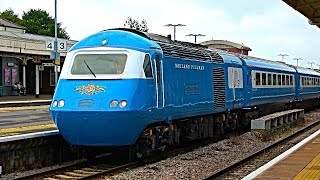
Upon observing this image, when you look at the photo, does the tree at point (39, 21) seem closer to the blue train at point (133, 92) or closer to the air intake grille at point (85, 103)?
the blue train at point (133, 92)

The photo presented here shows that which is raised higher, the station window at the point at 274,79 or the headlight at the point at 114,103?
the station window at the point at 274,79

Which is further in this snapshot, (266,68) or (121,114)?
(266,68)

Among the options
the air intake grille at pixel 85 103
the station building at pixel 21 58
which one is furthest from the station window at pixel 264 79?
the station building at pixel 21 58

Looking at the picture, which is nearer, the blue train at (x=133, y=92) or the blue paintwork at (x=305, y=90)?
the blue train at (x=133, y=92)

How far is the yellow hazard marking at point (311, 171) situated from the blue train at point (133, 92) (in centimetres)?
381

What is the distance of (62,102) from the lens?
500 inches

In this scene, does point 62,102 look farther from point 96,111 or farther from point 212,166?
point 212,166

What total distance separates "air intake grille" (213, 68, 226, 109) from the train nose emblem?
19.9ft

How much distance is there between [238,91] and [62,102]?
9.45 metres

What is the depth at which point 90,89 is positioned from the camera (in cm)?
1254

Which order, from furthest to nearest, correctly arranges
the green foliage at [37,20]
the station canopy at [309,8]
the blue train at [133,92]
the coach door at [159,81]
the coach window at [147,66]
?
1. the green foliage at [37,20]
2. the coach door at [159,81]
3. the coach window at [147,66]
4. the blue train at [133,92]
5. the station canopy at [309,8]

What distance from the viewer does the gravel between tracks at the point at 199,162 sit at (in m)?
12.0

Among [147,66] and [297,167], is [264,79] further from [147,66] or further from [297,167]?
[297,167]

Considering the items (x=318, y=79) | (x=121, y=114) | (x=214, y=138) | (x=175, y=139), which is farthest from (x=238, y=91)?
(x=318, y=79)
